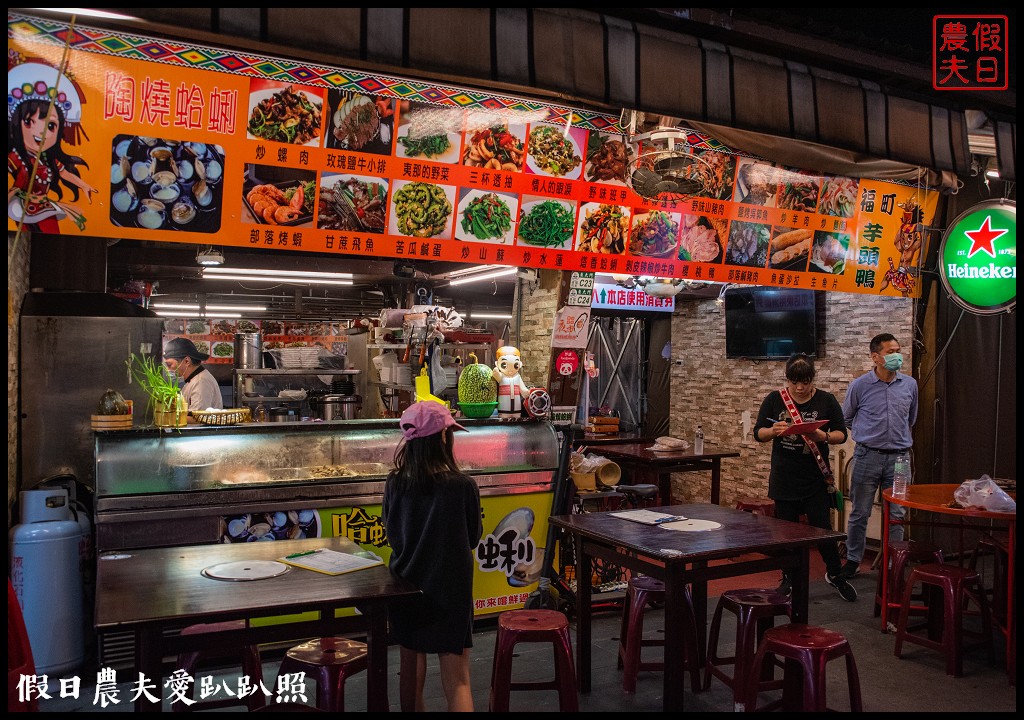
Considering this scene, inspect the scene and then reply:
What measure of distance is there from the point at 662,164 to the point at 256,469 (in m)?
3.67

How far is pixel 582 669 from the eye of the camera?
4.54 m

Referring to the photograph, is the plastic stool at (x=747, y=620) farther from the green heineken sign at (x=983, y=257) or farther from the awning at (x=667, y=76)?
the green heineken sign at (x=983, y=257)

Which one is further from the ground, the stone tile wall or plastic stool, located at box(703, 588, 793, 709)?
the stone tile wall

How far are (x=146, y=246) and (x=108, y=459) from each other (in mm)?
5799

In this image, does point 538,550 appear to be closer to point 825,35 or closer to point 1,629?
point 1,629

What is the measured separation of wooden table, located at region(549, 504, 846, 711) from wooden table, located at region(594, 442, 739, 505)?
9.91ft

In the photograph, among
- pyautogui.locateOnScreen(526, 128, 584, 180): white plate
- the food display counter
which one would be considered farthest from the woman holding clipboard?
pyautogui.locateOnScreen(526, 128, 584, 180): white plate

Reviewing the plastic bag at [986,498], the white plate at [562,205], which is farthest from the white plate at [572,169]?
the plastic bag at [986,498]

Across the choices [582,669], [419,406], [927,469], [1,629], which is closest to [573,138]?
[419,406]

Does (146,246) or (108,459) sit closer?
(108,459)

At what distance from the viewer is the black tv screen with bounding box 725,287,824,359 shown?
9148 millimetres

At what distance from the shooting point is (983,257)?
6.21 m

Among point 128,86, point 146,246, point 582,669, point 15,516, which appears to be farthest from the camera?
point 146,246

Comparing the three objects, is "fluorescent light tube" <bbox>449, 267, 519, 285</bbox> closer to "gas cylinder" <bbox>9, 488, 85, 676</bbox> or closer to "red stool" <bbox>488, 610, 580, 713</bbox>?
"gas cylinder" <bbox>9, 488, 85, 676</bbox>
